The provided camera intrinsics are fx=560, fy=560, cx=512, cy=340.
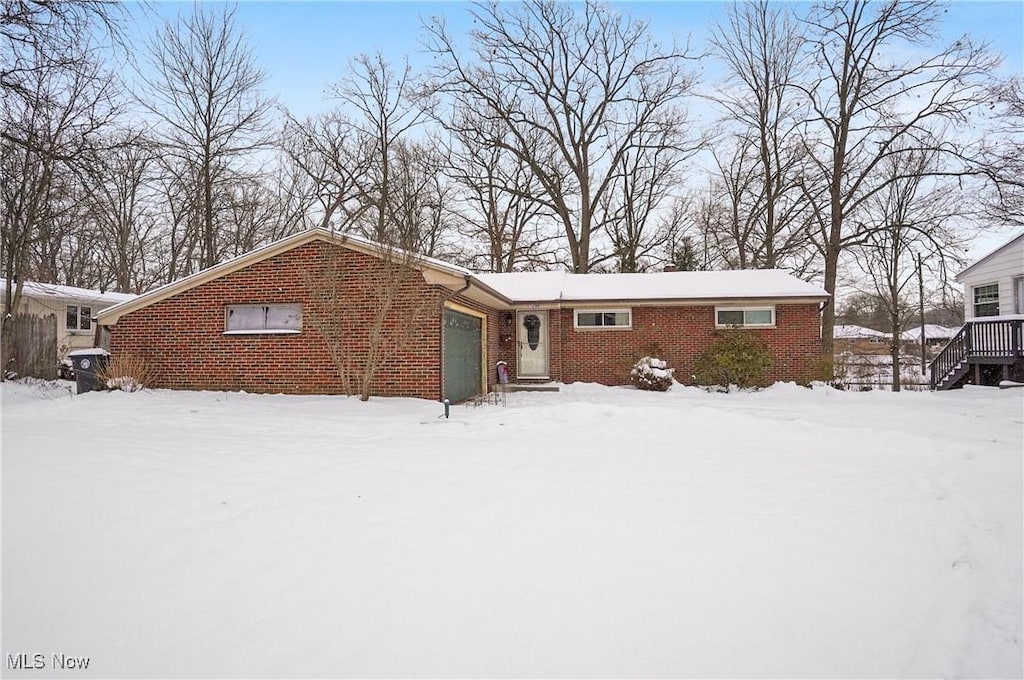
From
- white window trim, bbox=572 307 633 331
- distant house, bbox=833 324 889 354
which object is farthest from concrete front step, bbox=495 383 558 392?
distant house, bbox=833 324 889 354

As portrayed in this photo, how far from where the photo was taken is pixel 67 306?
69.3 feet

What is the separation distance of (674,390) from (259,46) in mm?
19612

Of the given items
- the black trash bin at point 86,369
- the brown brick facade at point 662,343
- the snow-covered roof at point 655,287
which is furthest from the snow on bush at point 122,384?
the brown brick facade at point 662,343

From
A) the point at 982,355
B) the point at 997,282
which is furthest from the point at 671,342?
the point at 997,282

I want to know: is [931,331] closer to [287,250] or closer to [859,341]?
[859,341]

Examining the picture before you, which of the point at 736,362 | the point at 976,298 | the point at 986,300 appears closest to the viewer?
the point at 736,362

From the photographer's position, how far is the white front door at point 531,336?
16906 mm

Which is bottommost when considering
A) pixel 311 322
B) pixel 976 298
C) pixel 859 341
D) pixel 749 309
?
pixel 859 341

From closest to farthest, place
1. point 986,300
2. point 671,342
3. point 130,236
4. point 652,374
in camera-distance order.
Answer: point 652,374 < point 671,342 < point 986,300 < point 130,236

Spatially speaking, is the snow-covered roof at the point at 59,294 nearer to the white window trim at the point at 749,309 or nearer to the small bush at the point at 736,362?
the small bush at the point at 736,362

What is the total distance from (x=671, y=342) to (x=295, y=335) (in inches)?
404

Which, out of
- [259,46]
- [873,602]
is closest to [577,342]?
[873,602]

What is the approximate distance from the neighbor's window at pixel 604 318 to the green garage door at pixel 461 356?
3677 millimetres

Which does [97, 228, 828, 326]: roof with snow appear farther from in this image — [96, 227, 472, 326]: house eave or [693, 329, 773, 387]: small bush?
[693, 329, 773, 387]: small bush
